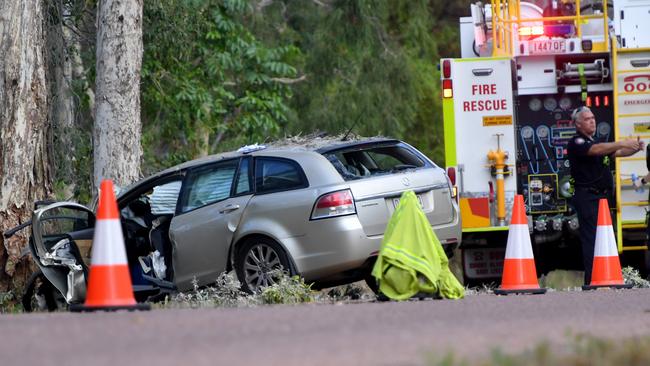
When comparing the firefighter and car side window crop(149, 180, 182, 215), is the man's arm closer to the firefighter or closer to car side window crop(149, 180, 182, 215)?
the firefighter

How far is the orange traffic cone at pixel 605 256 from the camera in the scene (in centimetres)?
1255

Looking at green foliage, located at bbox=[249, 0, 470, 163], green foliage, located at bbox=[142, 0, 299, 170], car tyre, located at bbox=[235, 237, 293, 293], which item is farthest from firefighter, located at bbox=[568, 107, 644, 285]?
green foliage, located at bbox=[249, 0, 470, 163]

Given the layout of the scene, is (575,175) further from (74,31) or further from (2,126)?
(74,31)

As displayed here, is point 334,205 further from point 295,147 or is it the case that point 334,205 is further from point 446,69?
point 446,69

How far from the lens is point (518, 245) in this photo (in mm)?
11773

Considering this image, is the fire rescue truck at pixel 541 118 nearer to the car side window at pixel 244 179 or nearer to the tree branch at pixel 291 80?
the car side window at pixel 244 179

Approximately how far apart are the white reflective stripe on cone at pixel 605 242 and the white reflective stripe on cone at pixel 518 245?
3.42 ft

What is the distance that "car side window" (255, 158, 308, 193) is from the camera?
38.9ft

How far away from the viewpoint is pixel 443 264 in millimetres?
10875

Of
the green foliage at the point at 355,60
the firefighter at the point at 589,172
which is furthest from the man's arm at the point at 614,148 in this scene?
the green foliage at the point at 355,60

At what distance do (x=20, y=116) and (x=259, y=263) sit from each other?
142 inches

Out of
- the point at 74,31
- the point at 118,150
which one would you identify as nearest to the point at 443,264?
the point at 118,150

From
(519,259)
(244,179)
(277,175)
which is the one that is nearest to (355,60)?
(244,179)

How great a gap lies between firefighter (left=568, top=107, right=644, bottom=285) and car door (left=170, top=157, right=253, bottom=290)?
3.14 metres
